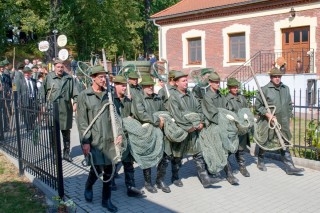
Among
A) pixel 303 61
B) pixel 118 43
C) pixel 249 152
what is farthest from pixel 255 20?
pixel 118 43

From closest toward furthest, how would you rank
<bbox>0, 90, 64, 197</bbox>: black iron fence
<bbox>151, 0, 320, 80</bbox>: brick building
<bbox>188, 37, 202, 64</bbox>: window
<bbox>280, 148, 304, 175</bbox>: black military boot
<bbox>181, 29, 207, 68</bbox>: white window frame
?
<bbox>0, 90, 64, 197</bbox>: black iron fence, <bbox>280, 148, 304, 175</bbox>: black military boot, <bbox>151, 0, 320, 80</bbox>: brick building, <bbox>181, 29, 207, 68</bbox>: white window frame, <bbox>188, 37, 202, 64</bbox>: window

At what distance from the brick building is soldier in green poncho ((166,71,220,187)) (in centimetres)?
1207

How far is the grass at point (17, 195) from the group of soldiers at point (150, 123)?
2.49ft

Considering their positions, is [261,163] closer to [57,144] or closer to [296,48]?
[57,144]

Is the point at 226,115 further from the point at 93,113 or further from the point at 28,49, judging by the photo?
the point at 28,49

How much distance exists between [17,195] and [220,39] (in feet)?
53.5

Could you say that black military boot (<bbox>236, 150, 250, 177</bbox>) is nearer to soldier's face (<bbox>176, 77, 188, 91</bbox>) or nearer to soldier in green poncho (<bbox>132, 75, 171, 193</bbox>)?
soldier in green poncho (<bbox>132, 75, 171, 193</bbox>)

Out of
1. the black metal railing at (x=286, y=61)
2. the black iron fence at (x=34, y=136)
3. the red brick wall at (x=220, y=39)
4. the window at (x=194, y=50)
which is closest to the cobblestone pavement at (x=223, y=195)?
the black iron fence at (x=34, y=136)

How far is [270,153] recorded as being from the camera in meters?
7.94

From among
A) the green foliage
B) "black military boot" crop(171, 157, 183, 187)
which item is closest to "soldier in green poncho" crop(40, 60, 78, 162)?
"black military boot" crop(171, 157, 183, 187)

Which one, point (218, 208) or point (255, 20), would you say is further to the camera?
point (255, 20)

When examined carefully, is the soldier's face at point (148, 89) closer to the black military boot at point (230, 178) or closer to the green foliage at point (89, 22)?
the black military boot at point (230, 178)

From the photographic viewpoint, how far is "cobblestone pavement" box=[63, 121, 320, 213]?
530 cm

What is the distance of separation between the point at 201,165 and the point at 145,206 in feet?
4.31
